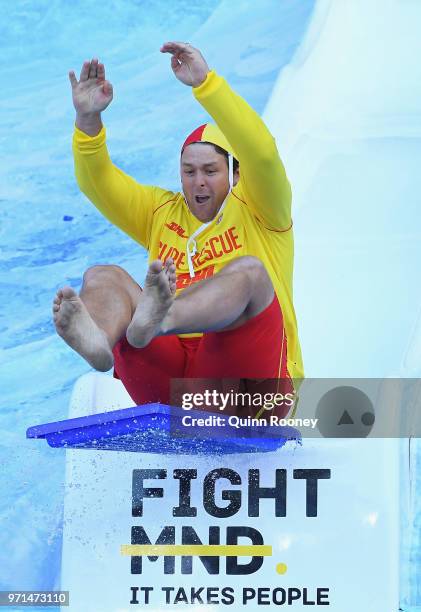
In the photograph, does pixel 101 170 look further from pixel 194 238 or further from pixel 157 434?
pixel 157 434

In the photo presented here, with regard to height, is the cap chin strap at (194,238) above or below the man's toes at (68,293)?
above

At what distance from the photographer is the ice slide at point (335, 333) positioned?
7.16ft

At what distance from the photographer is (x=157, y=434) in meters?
1.95

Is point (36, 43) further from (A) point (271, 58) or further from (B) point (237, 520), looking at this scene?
(B) point (237, 520)

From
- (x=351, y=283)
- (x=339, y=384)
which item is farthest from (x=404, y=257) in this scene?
(x=339, y=384)

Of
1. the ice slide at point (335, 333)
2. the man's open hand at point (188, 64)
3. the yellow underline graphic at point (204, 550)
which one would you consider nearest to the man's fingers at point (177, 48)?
the man's open hand at point (188, 64)

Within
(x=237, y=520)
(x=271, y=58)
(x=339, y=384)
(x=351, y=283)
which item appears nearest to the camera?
(x=237, y=520)

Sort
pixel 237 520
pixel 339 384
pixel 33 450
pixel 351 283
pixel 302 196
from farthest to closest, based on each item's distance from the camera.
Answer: pixel 33 450
pixel 302 196
pixel 351 283
pixel 339 384
pixel 237 520

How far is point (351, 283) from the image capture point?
309cm

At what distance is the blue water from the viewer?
11.9 ft

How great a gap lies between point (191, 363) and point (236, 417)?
142 mm

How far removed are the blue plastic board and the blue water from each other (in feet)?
4.28

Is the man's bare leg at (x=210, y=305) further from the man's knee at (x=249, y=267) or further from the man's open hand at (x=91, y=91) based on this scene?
the man's open hand at (x=91, y=91)

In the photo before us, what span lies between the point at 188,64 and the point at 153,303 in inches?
17.7
